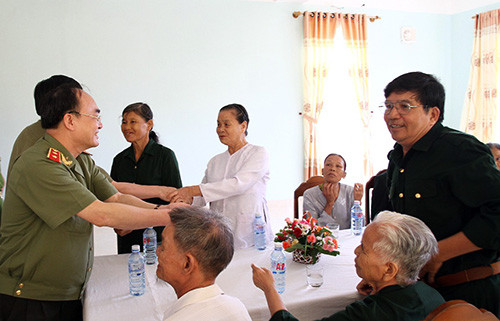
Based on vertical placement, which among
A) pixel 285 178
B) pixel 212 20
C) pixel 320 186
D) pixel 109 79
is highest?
pixel 212 20

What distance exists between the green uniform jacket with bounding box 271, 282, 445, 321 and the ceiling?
575cm

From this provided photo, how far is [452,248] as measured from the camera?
162 cm

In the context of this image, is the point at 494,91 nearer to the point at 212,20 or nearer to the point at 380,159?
the point at 380,159

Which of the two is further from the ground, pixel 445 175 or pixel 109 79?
pixel 109 79

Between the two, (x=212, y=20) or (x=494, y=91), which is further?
(x=494, y=91)

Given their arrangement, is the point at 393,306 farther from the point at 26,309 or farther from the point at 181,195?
the point at 181,195

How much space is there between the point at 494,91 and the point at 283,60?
138 inches

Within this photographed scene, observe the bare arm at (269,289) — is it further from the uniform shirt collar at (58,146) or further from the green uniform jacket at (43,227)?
the uniform shirt collar at (58,146)

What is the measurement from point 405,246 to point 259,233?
4.20ft

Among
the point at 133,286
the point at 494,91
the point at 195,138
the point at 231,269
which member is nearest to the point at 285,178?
the point at 195,138

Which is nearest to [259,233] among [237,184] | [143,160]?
[237,184]

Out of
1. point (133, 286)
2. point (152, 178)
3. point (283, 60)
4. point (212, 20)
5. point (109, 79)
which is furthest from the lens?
point (283, 60)

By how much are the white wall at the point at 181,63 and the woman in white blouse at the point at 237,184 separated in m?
2.96

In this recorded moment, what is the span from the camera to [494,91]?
6605mm
